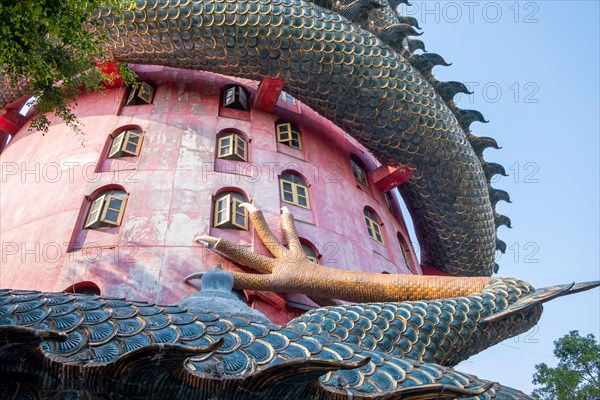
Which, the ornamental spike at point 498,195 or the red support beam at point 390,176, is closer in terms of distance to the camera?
the red support beam at point 390,176

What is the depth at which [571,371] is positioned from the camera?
45.3 ft

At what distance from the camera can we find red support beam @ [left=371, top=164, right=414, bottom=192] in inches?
457

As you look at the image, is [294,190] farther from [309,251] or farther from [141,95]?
[141,95]

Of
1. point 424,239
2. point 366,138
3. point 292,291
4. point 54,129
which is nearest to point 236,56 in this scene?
point 366,138

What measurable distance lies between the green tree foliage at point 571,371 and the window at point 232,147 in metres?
8.51

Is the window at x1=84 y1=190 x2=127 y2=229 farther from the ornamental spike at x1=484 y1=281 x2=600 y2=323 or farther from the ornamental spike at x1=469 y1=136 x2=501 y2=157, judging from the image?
the ornamental spike at x1=469 y1=136 x2=501 y2=157

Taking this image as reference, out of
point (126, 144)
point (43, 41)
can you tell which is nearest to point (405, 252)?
point (126, 144)

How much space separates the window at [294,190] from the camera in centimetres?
1005

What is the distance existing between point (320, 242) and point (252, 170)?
5.48 ft

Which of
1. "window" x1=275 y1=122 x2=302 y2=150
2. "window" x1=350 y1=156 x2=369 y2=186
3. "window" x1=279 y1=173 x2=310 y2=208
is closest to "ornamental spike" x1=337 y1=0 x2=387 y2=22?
"window" x1=275 y1=122 x2=302 y2=150

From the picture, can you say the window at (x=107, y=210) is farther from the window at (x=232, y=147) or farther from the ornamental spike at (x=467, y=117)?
the ornamental spike at (x=467, y=117)

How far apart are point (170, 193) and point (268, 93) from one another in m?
2.87

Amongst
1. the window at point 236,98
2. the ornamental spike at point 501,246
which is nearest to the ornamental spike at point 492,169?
the ornamental spike at point 501,246

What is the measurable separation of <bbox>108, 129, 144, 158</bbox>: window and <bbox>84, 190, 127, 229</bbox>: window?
80 cm
